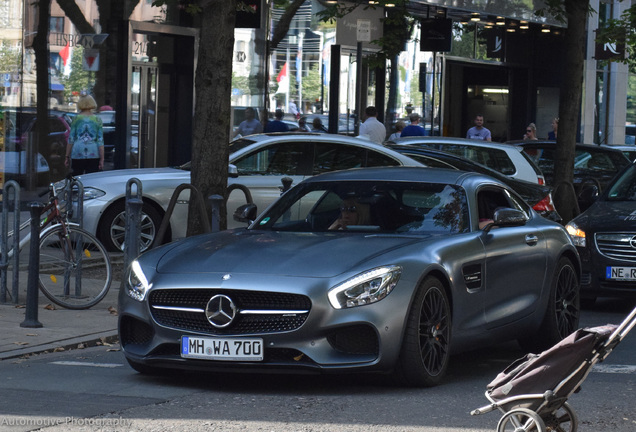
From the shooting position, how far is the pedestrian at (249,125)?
23688mm

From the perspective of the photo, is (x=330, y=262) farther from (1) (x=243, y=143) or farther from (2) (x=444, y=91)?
(2) (x=444, y=91)

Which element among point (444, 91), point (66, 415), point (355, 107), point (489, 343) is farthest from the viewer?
point (444, 91)

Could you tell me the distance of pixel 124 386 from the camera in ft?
24.9

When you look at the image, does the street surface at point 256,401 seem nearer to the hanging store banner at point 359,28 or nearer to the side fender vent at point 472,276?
the side fender vent at point 472,276

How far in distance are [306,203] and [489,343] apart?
1.66 m

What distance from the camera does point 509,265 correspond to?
861 cm

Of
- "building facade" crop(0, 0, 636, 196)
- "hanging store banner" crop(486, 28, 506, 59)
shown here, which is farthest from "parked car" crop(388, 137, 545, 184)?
"hanging store banner" crop(486, 28, 506, 59)

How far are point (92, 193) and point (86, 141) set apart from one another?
3.25 metres

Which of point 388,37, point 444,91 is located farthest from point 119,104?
point 444,91

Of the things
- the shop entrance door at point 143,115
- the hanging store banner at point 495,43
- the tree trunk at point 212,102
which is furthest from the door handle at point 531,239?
the hanging store banner at point 495,43

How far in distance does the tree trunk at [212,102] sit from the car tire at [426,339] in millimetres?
5170

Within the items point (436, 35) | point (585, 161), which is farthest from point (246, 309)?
point (436, 35)

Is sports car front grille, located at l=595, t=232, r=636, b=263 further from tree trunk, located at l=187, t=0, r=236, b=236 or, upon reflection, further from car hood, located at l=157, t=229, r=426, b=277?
car hood, located at l=157, t=229, r=426, b=277

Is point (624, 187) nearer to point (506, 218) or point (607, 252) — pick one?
point (607, 252)
